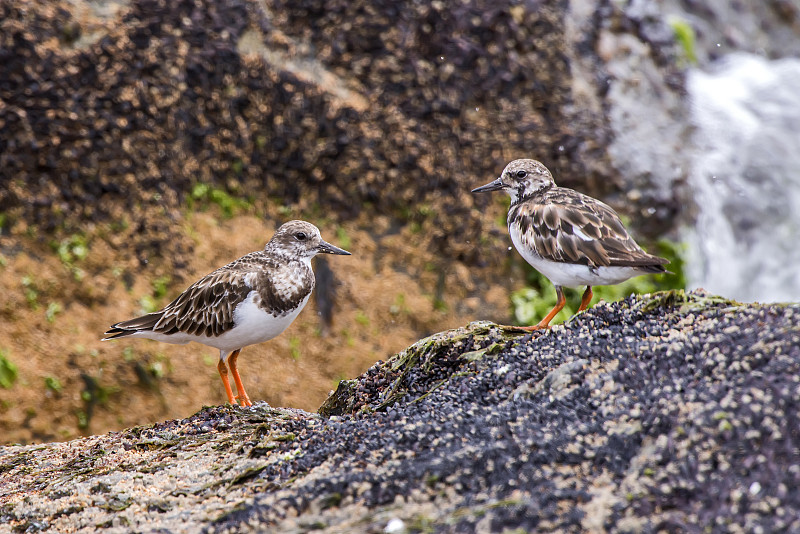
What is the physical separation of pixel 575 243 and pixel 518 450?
2250mm

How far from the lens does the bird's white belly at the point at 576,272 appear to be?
4938mm

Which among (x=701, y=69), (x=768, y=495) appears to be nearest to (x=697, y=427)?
(x=768, y=495)

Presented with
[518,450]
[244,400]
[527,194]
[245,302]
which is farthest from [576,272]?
[244,400]

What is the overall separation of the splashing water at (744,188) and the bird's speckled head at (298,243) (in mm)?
5572

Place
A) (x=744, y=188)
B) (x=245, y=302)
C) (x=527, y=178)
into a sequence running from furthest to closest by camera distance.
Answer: (x=744, y=188) → (x=527, y=178) → (x=245, y=302)

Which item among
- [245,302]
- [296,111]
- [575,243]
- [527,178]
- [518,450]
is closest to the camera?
[518,450]

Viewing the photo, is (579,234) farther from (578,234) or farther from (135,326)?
(135,326)

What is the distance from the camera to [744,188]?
1095 centimetres

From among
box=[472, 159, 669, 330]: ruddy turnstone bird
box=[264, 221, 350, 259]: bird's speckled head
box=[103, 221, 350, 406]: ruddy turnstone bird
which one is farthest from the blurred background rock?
box=[472, 159, 669, 330]: ruddy turnstone bird

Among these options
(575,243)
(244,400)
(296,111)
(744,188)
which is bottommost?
(244,400)

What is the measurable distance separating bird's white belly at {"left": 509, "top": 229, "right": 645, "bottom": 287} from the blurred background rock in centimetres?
350

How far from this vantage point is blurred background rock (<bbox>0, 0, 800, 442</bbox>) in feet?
25.8

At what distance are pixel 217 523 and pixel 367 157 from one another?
20.2 ft

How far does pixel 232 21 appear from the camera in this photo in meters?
8.67
